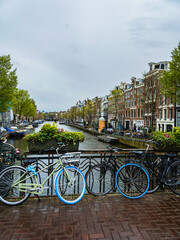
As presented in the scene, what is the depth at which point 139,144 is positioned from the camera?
21.6 meters

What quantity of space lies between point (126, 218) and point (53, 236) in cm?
133

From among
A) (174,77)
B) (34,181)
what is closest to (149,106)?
(174,77)

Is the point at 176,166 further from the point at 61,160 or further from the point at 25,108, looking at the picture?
the point at 25,108

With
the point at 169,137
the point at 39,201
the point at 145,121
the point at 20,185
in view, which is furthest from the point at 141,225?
the point at 145,121

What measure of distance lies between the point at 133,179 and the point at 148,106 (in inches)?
923

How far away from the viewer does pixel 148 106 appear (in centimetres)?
2638

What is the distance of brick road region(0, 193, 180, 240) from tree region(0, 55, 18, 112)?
25168 mm

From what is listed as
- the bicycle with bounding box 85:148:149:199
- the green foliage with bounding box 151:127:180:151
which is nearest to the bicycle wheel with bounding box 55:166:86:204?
the bicycle with bounding box 85:148:149:199

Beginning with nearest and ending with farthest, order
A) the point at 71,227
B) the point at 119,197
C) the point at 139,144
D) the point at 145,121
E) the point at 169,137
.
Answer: the point at 71,227 → the point at 119,197 → the point at 169,137 → the point at 139,144 → the point at 145,121

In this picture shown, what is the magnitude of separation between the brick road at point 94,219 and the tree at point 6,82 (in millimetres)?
25168

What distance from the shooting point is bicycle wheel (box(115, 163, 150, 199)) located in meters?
4.23

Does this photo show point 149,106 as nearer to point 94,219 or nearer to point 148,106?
point 148,106

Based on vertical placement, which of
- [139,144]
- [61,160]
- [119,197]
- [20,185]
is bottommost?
[139,144]

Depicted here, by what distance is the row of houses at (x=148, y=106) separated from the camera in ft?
91.7
